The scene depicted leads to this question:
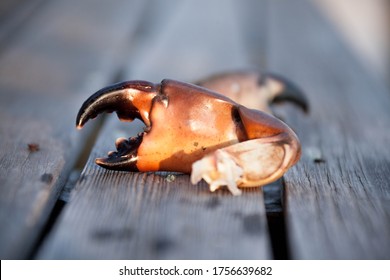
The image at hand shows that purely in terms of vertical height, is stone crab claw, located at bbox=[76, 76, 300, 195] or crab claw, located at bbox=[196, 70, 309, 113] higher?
crab claw, located at bbox=[196, 70, 309, 113]

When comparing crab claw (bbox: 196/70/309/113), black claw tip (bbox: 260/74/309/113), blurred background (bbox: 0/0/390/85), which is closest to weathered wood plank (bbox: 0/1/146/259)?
blurred background (bbox: 0/0/390/85)

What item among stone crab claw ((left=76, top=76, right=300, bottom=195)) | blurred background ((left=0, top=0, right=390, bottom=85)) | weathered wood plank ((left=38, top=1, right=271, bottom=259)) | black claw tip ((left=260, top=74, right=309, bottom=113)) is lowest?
weathered wood plank ((left=38, top=1, right=271, bottom=259))

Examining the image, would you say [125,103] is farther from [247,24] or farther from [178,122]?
[247,24]

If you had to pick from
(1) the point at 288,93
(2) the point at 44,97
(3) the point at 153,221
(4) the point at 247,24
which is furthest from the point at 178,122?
(4) the point at 247,24

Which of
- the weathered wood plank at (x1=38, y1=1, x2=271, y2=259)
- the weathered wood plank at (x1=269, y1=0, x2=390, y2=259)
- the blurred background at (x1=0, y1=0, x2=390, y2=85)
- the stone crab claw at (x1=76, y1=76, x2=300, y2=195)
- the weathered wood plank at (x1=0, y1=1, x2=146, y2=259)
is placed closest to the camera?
the weathered wood plank at (x1=38, y1=1, x2=271, y2=259)

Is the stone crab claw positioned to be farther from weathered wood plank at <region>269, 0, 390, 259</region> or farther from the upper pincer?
weathered wood plank at <region>269, 0, 390, 259</region>

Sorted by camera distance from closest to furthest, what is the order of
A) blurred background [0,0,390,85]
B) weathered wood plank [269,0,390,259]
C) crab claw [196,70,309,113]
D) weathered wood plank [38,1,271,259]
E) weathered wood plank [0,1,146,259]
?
weathered wood plank [38,1,271,259]
weathered wood plank [269,0,390,259]
weathered wood plank [0,1,146,259]
crab claw [196,70,309,113]
blurred background [0,0,390,85]
